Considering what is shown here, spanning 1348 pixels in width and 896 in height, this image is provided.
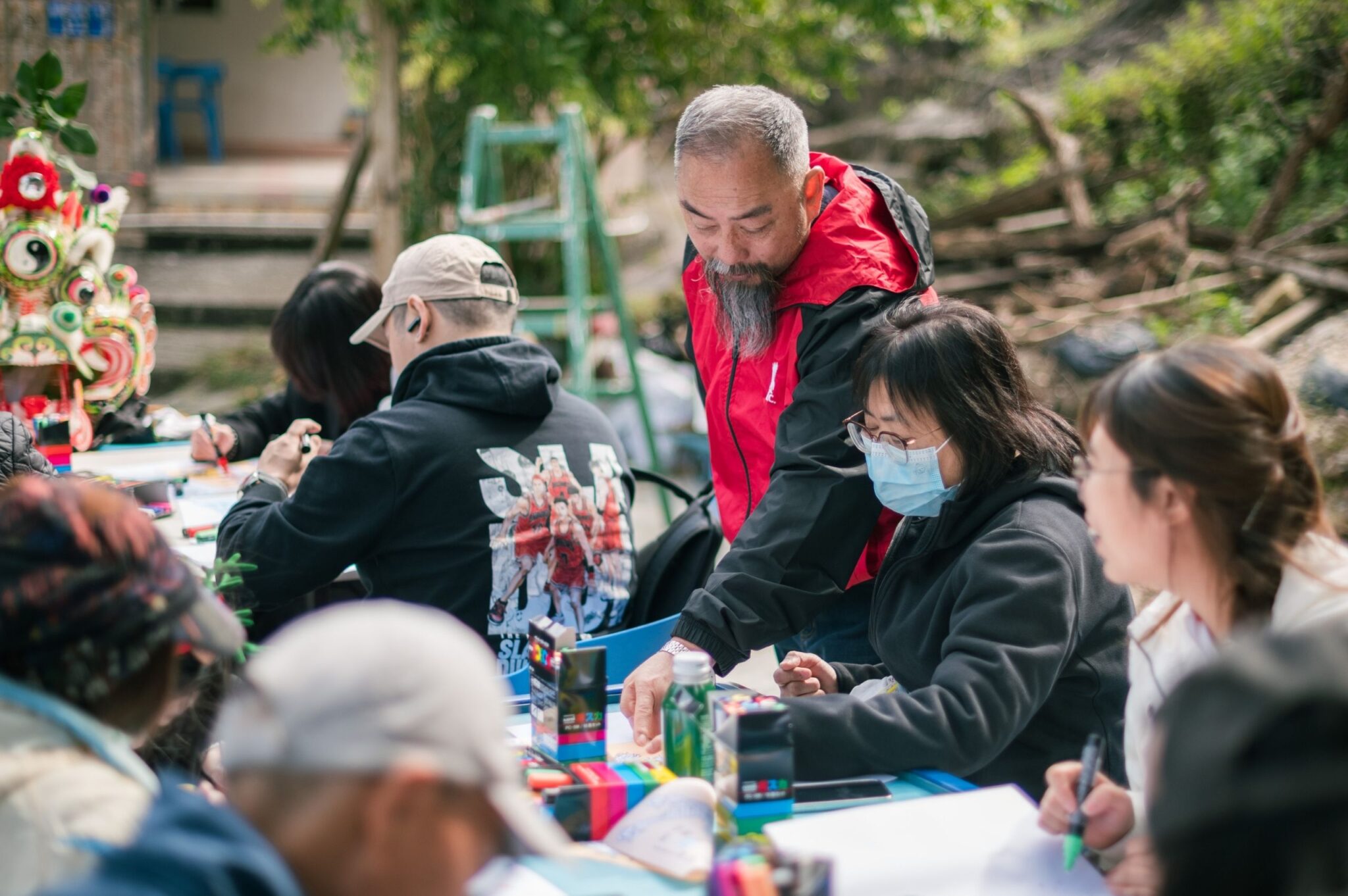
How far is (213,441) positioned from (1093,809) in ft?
9.88

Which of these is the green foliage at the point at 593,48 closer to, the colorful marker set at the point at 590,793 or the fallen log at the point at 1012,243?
the fallen log at the point at 1012,243

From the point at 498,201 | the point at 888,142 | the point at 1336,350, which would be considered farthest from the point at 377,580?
the point at 888,142

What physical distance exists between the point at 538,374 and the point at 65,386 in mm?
1684

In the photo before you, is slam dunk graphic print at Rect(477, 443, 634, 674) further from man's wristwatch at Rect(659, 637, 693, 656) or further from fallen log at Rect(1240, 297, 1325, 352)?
fallen log at Rect(1240, 297, 1325, 352)

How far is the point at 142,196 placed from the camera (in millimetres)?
8531

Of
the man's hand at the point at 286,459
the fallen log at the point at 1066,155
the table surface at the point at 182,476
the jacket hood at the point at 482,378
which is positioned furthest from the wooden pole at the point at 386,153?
the fallen log at the point at 1066,155

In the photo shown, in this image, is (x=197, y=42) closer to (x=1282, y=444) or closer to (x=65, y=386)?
(x=65, y=386)

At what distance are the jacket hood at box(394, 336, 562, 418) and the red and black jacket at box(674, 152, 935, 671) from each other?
404 millimetres

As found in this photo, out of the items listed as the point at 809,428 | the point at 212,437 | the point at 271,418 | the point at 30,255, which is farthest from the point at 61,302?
the point at 809,428

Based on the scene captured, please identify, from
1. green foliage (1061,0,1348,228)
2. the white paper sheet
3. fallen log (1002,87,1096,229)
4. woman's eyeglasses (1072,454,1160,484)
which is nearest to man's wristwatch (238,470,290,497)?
the white paper sheet

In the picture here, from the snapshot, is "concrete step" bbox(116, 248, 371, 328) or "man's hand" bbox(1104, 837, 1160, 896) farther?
"concrete step" bbox(116, 248, 371, 328)

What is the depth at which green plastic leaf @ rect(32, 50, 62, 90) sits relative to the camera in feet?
11.1

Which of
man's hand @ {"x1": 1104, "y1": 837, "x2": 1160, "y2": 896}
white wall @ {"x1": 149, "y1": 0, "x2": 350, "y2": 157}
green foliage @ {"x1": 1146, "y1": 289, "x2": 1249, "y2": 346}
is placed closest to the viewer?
man's hand @ {"x1": 1104, "y1": 837, "x2": 1160, "y2": 896}

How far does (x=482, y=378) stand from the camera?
8.95 ft
